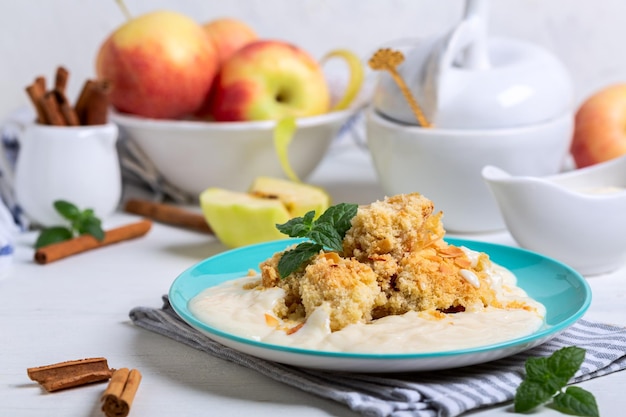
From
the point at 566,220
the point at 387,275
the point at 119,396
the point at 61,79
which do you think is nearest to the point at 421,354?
the point at 387,275

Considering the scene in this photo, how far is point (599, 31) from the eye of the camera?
2.64 meters

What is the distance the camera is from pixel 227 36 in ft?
7.00

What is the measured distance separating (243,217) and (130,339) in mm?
455

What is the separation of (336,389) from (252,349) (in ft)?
0.34

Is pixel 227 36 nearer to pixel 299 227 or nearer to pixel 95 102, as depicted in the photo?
pixel 95 102

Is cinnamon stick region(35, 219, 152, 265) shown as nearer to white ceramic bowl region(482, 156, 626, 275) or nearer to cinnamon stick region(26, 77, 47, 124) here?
cinnamon stick region(26, 77, 47, 124)

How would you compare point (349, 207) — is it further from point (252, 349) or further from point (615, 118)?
point (615, 118)

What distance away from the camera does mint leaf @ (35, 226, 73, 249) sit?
5.72 ft

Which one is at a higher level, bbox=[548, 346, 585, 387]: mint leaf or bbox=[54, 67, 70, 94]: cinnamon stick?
bbox=[54, 67, 70, 94]: cinnamon stick

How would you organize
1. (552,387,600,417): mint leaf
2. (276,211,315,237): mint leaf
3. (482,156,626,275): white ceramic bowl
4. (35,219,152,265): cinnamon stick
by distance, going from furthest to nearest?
(35,219,152,265): cinnamon stick < (482,156,626,275): white ceramic bowl < (276,211,315,237): mint leaf < (552,387,600,417): mint leaf

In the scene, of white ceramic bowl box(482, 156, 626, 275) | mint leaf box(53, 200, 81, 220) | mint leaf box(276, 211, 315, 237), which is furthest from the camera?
mint leaf box(53, 200, 81, 220)

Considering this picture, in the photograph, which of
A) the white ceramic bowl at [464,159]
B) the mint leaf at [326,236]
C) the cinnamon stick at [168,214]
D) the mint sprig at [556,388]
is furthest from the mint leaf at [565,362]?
the cinnamon stick at [168,214]

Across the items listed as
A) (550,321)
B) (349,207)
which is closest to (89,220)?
(349,207)

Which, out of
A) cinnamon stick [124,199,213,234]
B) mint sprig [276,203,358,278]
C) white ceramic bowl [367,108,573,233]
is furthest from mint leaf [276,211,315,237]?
cinnamon stick [124,199,213,234]
